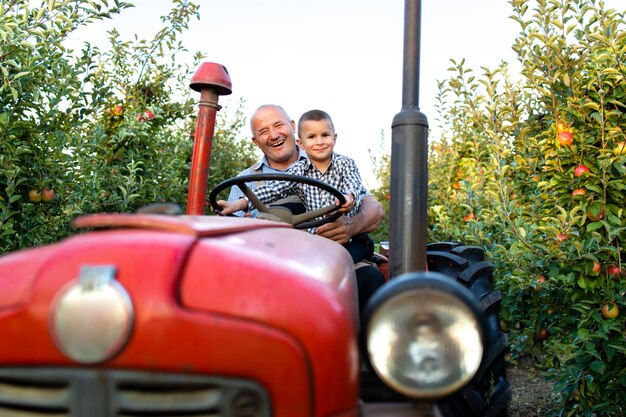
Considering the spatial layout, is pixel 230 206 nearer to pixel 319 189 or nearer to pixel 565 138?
pixel 319 189

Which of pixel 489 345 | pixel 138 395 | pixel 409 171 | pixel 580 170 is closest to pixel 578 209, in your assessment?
pixel 580 170

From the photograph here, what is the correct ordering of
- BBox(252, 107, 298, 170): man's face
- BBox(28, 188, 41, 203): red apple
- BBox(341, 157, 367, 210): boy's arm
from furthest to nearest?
1. BBox(252, 107, 298, 170): man's face
2. BBox(341, 157, 367, 210): boy's arm
3. BBox(28, 188, 41, 203): red apple

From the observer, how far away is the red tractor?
1105 millimetres

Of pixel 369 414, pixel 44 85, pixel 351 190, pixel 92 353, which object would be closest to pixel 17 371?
pixel 92 353

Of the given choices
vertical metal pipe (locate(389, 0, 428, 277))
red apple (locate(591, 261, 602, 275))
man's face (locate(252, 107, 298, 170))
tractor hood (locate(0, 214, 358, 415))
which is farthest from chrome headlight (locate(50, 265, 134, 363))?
man's face (locate(252, 107, 298, 170))

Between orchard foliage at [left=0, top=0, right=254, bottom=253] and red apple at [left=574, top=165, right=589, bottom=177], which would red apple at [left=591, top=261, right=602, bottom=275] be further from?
orchard foliage at [left=0, top=0, right=254, bottom=253]

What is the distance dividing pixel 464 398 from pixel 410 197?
98 cm

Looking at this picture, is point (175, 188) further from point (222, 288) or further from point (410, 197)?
point (222, 288)

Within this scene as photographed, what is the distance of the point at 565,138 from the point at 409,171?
1.33m

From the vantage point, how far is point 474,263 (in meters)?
3.32

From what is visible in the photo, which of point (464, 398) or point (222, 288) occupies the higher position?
point (222, 288)

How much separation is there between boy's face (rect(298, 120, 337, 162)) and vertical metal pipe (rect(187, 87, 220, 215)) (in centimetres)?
89

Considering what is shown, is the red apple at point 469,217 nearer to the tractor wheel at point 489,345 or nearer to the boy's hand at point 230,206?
the tractor wheel at point 489,345

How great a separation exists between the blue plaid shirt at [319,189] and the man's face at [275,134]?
384 mm
